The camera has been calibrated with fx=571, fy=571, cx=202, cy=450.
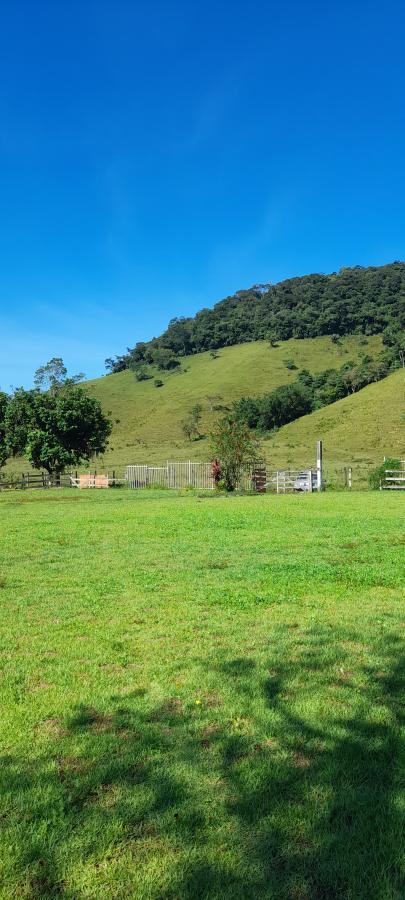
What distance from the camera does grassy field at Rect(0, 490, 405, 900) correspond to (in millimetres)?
2402

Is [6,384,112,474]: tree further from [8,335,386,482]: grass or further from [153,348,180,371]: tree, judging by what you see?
[153,348,180,371]: tree

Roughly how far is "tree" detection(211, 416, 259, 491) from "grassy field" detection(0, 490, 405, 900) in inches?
943

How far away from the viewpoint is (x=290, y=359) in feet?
388

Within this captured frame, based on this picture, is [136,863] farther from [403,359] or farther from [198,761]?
[403,359]

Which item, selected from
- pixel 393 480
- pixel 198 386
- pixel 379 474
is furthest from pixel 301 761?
pixel 198 386

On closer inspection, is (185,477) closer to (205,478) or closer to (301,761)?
(205,478)

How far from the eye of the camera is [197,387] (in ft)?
366

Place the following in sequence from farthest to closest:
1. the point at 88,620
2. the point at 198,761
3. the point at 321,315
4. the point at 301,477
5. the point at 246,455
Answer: the point at 321,315
the point at 301,477
the point at 246,455
the point at 88,620
the point at 198,761

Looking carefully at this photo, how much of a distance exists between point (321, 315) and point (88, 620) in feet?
435

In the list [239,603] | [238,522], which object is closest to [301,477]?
[238,522]

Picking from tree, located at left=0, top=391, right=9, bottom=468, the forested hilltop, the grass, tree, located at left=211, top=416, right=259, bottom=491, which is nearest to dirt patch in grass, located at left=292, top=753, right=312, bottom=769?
tree, located at left=211, top=416, right=259, bottom=491

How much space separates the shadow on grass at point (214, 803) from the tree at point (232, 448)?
27842 mm

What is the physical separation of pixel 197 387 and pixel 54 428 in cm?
6682

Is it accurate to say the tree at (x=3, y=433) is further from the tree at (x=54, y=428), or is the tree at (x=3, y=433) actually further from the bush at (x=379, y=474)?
the bush at (x=379, y=474)
